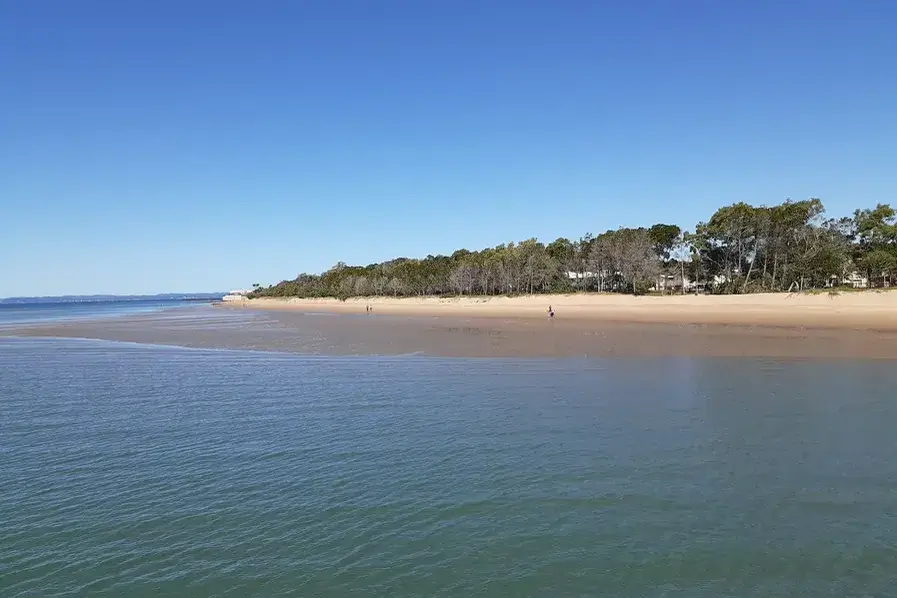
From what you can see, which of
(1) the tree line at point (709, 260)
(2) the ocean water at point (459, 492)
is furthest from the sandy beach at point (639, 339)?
(1) the tree line at point (709, 260)

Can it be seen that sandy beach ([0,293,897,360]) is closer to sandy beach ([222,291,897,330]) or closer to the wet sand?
the wet sand

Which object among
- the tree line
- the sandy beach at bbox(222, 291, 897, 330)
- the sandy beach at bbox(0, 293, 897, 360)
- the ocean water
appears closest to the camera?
the ocean water

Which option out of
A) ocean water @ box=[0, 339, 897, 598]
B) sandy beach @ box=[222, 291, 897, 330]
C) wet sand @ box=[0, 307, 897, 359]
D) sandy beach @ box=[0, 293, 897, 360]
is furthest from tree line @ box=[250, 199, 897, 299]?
ocean water @ box=[0, 339, 897, 598]

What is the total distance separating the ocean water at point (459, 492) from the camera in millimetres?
6289

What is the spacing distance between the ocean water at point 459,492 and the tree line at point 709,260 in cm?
5850

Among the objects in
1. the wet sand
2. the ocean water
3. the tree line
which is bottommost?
the ocean water

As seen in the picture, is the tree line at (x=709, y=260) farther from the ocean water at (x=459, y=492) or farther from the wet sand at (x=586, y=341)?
the ocean water at (x=459, y=492)

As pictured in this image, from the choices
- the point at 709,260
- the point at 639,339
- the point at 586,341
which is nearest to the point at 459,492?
the point at 586,341

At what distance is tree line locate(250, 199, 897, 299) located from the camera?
2638 inches

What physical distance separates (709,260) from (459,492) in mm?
83428

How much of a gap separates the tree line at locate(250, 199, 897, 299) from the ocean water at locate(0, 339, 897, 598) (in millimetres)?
58499

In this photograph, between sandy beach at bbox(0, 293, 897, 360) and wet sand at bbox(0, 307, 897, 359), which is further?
sandy beach at bbox(0, 293, 897, 360)

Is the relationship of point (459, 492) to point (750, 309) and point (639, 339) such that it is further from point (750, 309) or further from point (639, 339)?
point (750, 309)

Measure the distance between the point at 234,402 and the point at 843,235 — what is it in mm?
82441
